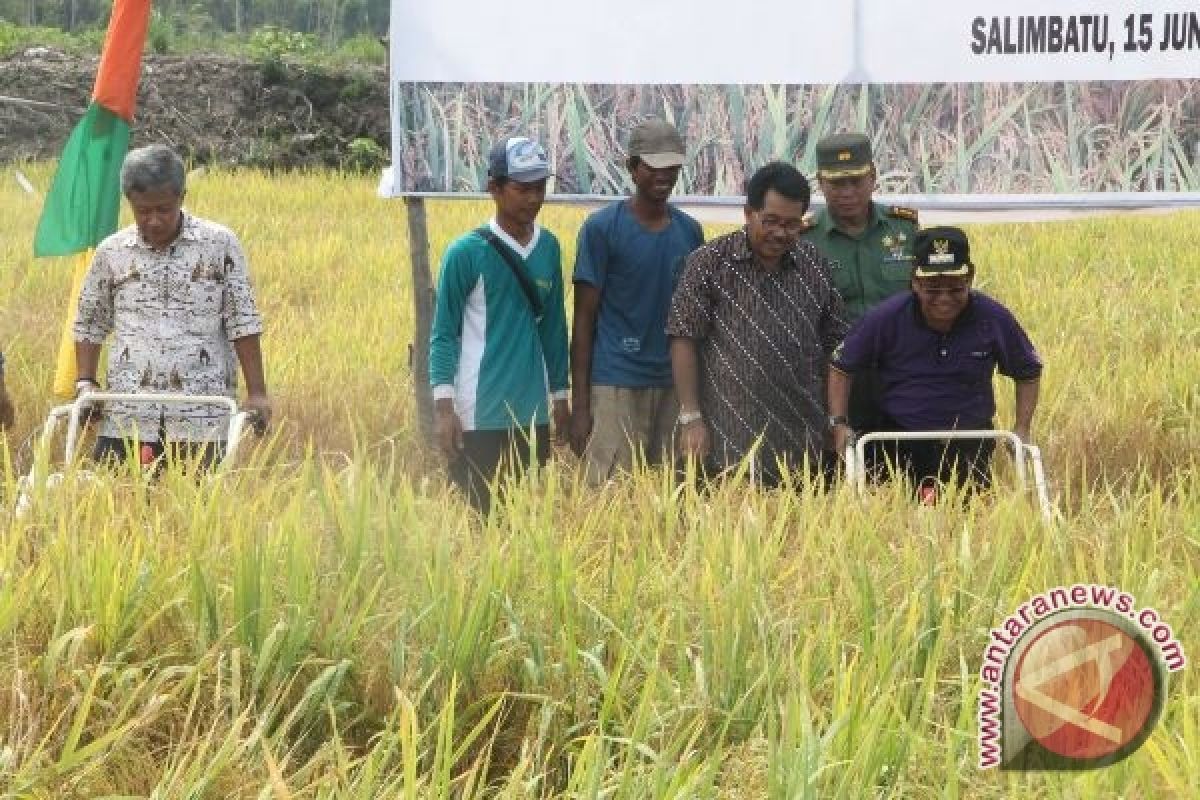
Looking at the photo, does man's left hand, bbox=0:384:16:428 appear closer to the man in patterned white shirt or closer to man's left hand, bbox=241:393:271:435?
the man in patterned white shirt

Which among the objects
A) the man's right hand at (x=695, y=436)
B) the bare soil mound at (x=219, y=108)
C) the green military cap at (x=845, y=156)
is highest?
the bare soil mound at (x=219, y=108)


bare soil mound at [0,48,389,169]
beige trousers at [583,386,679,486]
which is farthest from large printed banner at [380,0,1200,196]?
bare soil mound at [0,48,389,169]

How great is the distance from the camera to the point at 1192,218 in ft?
38.8

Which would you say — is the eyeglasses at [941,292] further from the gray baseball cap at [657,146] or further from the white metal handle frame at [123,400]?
the white metal handle frame at [123,400]

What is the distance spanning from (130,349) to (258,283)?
5.24 meters

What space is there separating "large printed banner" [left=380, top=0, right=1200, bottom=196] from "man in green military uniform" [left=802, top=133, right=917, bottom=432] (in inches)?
29.2

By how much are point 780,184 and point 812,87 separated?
116cm

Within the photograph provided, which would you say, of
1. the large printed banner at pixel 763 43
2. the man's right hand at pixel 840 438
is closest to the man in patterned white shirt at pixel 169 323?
the large printed banner at pixel 763 43

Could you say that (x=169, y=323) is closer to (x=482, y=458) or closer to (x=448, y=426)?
(x=448, y=426)

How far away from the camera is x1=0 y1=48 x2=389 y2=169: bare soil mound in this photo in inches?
705

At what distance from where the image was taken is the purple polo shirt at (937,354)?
443 centimetres

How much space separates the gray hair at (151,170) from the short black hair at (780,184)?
1.30 metres

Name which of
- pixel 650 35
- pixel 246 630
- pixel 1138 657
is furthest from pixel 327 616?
pixel 650 35

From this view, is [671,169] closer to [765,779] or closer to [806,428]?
[806,428]
